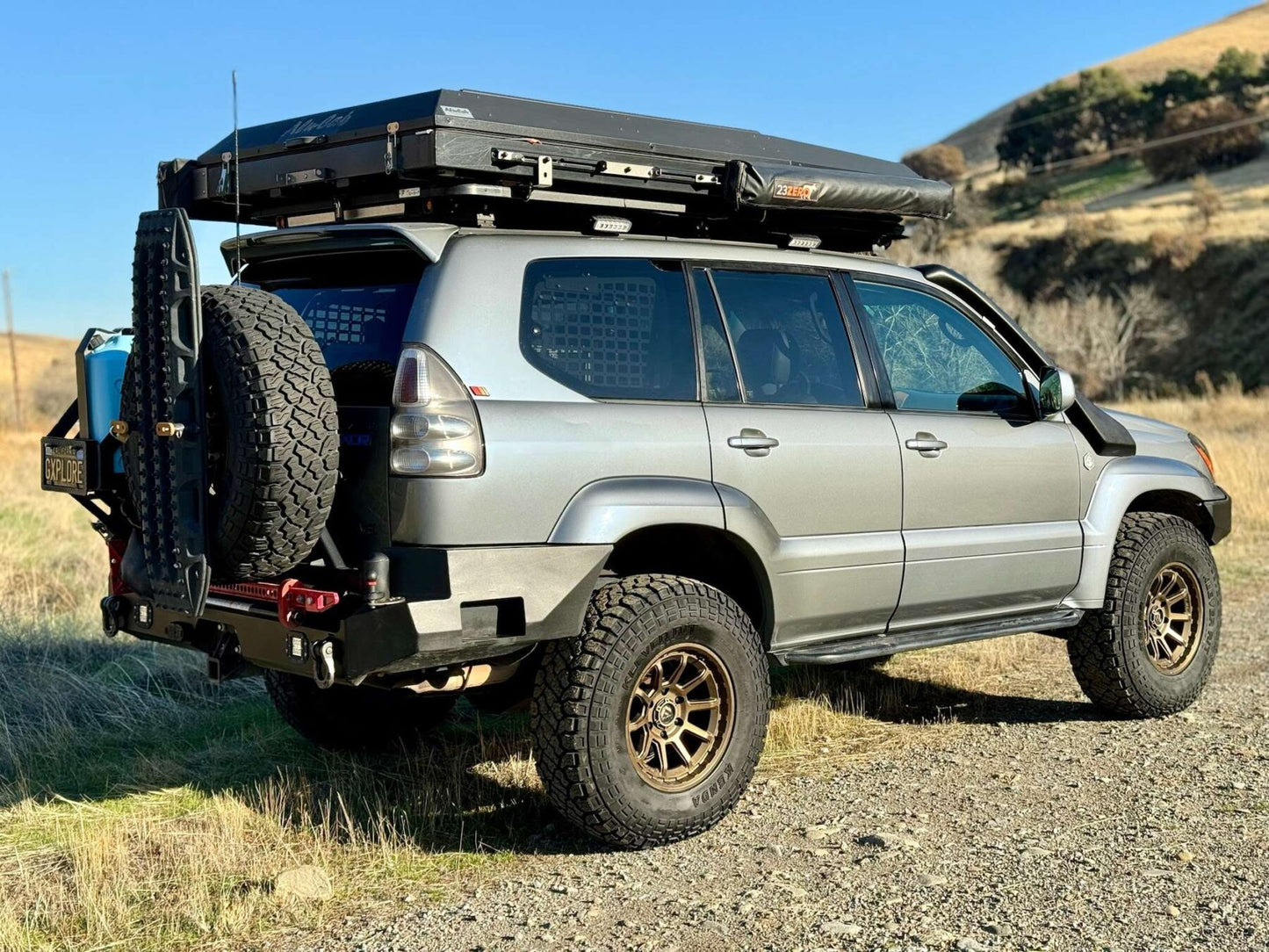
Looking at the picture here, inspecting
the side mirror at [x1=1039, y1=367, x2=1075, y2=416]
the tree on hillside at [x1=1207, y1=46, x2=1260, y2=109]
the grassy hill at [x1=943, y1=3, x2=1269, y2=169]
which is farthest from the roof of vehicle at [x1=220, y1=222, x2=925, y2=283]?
the grassy hill at [x1=943, y1=3, x2=1269, y2=169]

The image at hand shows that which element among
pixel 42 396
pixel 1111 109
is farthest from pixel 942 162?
pixel 42 396

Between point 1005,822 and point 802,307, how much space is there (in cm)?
205

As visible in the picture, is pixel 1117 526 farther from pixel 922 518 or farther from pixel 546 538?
pixel 546 538

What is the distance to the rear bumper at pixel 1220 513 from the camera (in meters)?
6.41

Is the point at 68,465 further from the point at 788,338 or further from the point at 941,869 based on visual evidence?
the point at 941,869

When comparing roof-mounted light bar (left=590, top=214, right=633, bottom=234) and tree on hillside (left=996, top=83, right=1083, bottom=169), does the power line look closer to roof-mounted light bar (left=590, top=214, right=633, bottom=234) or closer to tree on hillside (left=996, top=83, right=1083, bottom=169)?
tree on hillside (left=996, top=83, right=1083, bottom=169)

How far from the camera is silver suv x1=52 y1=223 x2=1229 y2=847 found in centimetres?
397

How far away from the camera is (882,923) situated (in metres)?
3.77

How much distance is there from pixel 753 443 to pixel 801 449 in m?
0.24

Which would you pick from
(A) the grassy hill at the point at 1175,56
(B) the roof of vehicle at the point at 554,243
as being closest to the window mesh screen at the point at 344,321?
(B) the roof of vehicle at the point at 554,243

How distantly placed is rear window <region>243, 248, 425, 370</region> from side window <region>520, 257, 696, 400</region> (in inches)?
16.3

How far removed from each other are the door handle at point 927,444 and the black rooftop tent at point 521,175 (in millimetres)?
960

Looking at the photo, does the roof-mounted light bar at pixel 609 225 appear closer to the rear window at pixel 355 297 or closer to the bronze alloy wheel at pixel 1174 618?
the rear window at pixel 355 297

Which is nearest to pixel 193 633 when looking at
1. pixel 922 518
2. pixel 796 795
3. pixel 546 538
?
pixel 546 538
